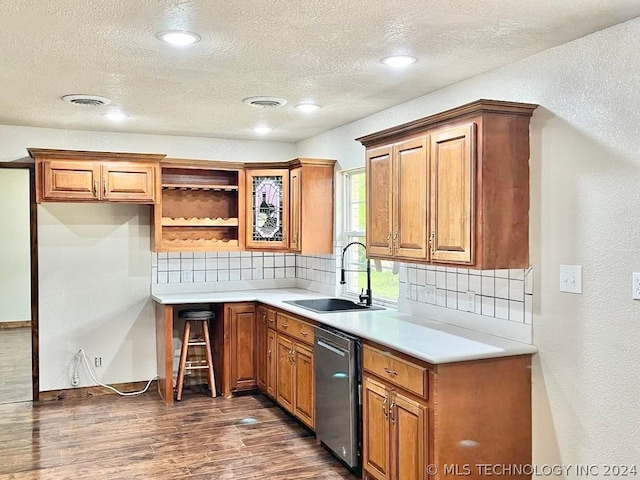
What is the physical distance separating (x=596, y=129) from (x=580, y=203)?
339mm

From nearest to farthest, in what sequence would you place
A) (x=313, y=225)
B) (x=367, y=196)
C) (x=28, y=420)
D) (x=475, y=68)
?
1. (x=475, y=68)
2. (x=367, y=196)
3. (x=28, y=420)
4. (x=313, y=225)

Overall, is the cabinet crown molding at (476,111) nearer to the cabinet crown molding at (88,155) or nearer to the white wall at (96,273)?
the cabinet crown molding at (88,155)

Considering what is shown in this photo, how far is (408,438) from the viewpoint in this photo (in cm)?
295

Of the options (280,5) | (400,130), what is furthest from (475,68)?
(280,5)

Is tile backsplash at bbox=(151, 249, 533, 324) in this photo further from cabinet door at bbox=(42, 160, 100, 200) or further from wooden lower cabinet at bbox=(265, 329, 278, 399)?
cabinet door at bbox=(42, 160, 100, 200)

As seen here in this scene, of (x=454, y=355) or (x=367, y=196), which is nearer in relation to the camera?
(x=454, y=355)

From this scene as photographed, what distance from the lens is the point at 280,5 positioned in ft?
7.64

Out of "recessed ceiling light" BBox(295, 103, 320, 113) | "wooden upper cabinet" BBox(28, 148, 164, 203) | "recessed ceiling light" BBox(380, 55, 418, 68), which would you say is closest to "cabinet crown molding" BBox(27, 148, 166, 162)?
"wooden upper cabinet" BBox(28, 148, 164, 203)

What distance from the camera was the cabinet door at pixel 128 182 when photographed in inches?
194

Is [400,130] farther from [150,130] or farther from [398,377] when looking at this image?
[150,130]

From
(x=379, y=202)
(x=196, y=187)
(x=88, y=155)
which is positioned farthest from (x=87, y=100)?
(x=379, y=202)

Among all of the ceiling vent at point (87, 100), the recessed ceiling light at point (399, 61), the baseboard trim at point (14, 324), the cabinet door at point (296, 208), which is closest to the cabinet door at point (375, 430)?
the recessed ceiling light at point (399, 61)

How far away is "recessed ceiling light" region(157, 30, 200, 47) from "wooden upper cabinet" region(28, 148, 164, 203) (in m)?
2.38

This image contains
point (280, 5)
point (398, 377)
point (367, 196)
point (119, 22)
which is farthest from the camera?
point (367, 196)
